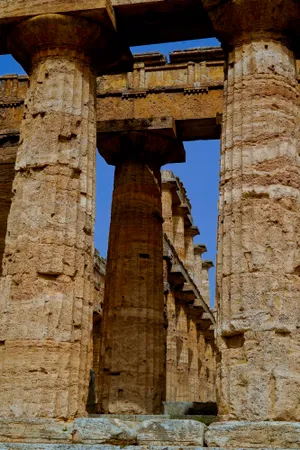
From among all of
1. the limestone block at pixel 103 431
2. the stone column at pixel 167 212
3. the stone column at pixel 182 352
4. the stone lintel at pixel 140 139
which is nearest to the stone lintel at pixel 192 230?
the stone column at pixel 167 212

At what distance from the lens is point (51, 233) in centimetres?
1132

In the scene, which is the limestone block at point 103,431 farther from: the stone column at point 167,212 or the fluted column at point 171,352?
the stone column at point 167,212

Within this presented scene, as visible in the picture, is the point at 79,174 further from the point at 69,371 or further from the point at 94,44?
the point at 69,371

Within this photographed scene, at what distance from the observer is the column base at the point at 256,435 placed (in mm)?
9008

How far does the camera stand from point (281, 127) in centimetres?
1121

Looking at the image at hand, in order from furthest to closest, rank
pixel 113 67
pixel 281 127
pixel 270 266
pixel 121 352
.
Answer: pixel 121 352 < pixel 113 67 < pixel 281 127 < pixel 270 266

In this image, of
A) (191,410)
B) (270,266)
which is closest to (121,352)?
(191,410)

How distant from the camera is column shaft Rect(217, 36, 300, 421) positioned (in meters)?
9.75

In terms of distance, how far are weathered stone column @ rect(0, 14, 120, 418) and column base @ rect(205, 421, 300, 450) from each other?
2444mm

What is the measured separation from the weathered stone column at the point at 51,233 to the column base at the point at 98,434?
28cm

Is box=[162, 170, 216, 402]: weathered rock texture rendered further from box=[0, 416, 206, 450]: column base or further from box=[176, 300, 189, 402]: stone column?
box=[0, 416, 206, 450]: column base

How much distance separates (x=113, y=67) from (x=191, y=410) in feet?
29.0

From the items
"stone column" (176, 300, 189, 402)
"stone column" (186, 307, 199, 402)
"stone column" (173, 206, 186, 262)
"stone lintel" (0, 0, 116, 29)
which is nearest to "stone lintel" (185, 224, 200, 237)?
"stone column" (173, 206, 186, 262)

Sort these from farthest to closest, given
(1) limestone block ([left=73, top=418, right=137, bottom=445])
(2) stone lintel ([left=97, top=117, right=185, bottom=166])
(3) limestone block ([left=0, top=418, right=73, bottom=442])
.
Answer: (2) stone lintel ([left=97, top=117, right=185, bottom=166]) < (3) limestone block ([left=0, top=418, right=73, bottom=442]) < (1) limestone block ([left=73, top=418, right=137, bottom=445])
